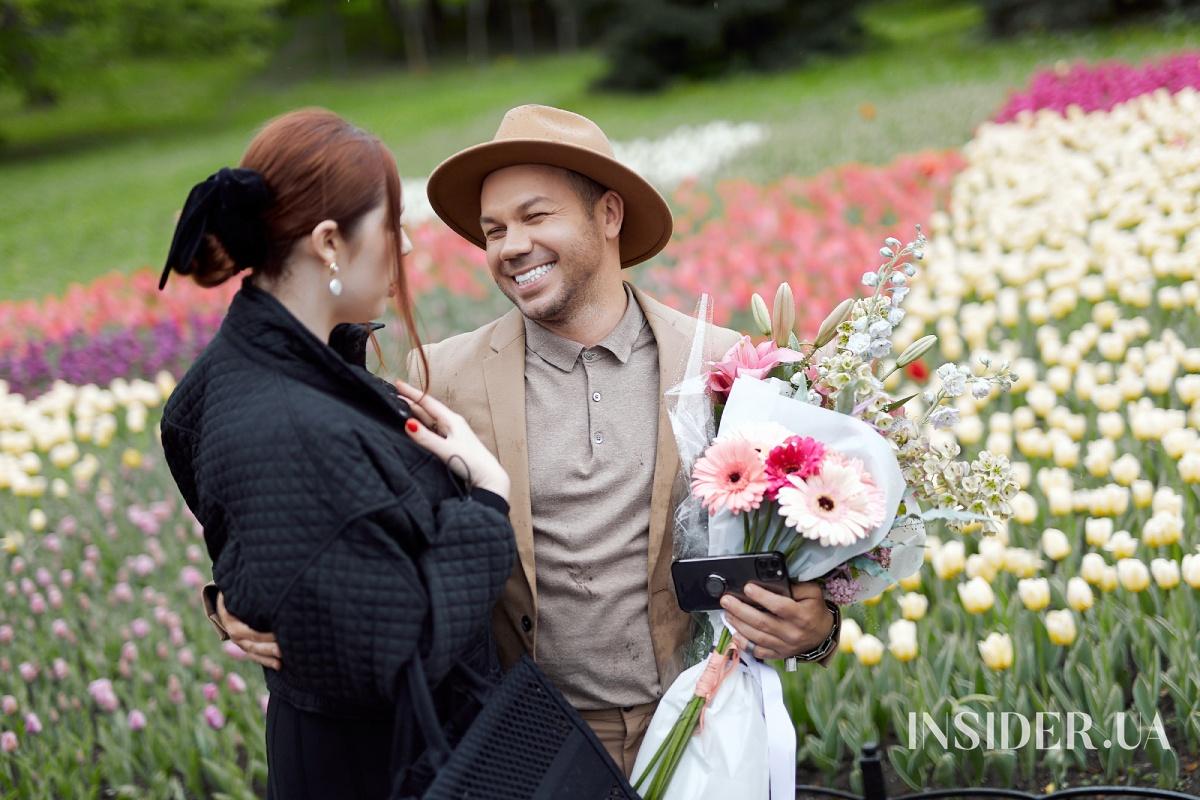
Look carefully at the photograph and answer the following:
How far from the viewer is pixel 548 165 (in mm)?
2322

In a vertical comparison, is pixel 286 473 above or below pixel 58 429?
above

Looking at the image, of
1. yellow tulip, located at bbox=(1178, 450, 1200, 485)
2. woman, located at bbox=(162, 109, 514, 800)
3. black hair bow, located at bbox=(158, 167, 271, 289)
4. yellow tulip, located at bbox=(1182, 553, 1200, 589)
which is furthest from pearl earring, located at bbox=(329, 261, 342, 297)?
yellow tulip, located at bbox=(1178, 450, 1200, 485)

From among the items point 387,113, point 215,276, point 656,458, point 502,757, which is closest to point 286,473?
point 215,276

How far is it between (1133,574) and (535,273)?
77.3 inches

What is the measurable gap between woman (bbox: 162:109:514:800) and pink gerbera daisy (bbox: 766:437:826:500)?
1.46 feet

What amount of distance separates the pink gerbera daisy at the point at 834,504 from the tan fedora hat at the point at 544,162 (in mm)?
792

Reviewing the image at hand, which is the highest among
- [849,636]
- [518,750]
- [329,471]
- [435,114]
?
[329,471]

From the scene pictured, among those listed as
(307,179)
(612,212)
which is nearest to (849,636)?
(612,212)

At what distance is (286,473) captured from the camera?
65.9 inches

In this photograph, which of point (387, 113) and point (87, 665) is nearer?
point (87, 665)

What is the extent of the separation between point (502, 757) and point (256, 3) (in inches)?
1195

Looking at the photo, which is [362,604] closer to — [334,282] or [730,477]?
[334,282]

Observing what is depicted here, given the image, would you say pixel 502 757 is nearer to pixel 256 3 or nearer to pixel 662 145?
pixel 662 145

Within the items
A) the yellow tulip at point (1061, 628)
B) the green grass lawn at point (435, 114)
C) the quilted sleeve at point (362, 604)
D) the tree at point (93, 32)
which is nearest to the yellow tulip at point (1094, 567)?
the yellow tulip at point (1061, 628)
